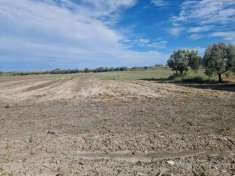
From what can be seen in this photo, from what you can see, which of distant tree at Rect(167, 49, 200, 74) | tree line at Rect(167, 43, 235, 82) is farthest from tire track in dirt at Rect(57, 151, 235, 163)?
distant tree at Rect(167, 49, 200, 74)

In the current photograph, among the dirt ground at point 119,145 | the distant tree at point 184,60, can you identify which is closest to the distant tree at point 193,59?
the distant tree at point 184,60

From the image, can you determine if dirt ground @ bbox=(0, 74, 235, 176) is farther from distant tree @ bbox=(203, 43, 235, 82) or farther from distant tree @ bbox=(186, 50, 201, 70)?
distant tree @ bbox=(186, 50, 201, 70)

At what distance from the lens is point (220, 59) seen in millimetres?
36844

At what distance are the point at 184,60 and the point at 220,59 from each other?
58.9ft

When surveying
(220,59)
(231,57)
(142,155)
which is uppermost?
(231,57)

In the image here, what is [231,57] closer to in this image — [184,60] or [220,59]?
[220,59]

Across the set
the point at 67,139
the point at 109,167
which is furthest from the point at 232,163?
the point at 67,139

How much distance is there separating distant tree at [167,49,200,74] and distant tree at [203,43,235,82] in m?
14.4

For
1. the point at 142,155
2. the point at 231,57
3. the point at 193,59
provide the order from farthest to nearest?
the point at 193,59, the point at 231,57, the point at 142,155

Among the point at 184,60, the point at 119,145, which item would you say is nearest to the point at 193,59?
the point at 184,60

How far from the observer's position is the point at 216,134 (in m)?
8.06

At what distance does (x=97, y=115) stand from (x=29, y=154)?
18.0 ft

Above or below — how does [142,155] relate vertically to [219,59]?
below

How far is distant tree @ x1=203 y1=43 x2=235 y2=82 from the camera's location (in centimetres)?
3684
